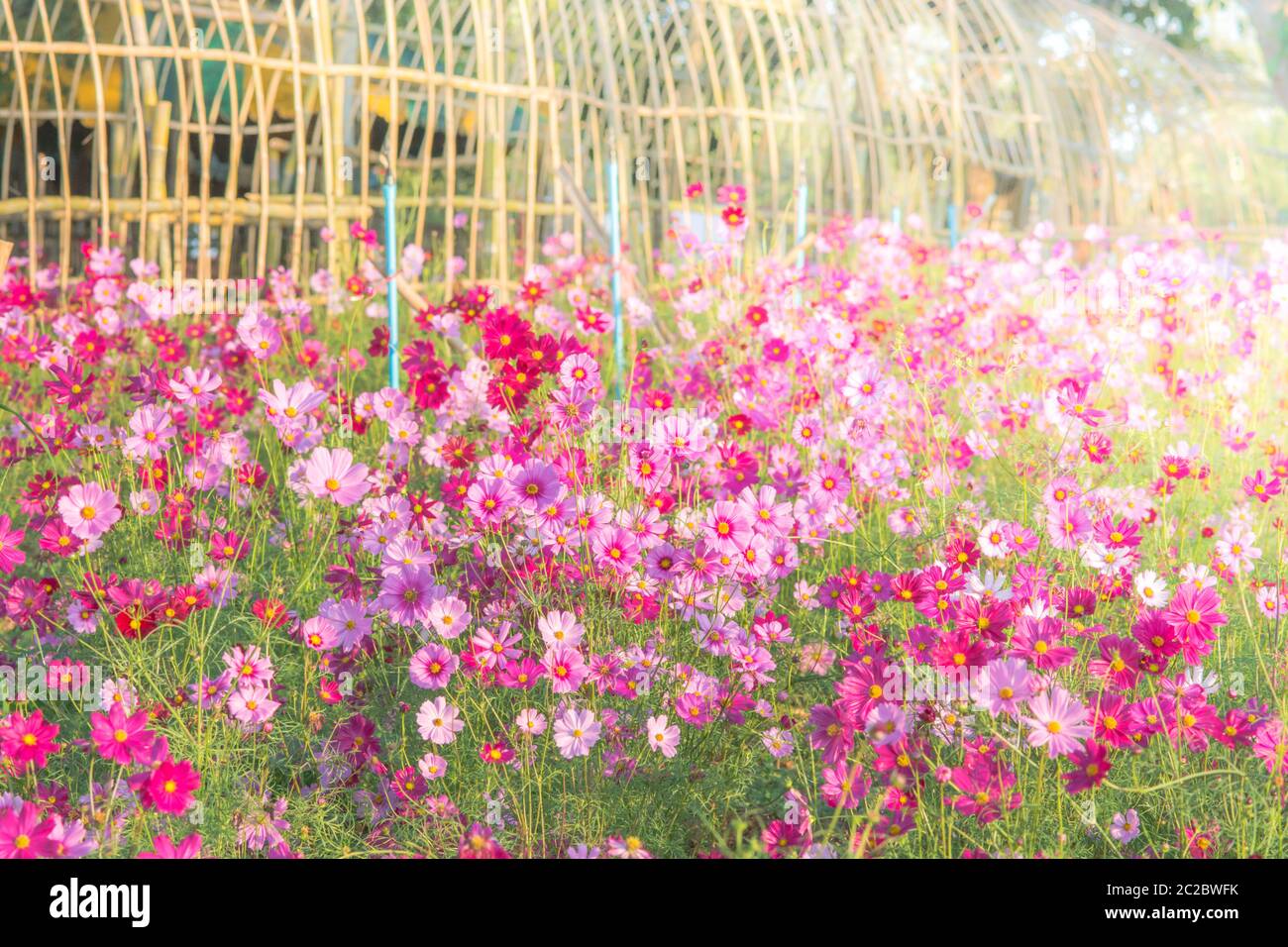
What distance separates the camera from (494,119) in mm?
5016

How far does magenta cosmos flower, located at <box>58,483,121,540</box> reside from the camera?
1.80 metres

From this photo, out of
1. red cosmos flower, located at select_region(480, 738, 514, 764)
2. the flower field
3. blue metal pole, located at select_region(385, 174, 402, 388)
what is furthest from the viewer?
blue metal pole, located at select_region(385, 174, 402, 388)

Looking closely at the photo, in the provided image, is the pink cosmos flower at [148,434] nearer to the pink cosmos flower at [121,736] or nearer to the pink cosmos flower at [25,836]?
the pink cosmos flower at [121,736]

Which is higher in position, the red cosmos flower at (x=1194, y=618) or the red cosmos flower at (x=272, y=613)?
the red cosmos flower at (x=1194, y=618)

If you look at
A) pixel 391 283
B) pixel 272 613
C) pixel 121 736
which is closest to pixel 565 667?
pixel 272 613

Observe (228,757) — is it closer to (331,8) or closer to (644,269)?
(644,269)

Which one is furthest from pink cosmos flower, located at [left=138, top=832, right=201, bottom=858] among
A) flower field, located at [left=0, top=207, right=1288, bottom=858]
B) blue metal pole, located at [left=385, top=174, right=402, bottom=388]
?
blue metal pole, located at [left=385, top=174, right=402, bottom=388]

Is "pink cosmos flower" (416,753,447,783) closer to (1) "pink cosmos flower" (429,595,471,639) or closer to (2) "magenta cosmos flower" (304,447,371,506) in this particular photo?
(1) "pink cosmos flower" (429,595,471,639)

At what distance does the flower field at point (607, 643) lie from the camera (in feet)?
5.16

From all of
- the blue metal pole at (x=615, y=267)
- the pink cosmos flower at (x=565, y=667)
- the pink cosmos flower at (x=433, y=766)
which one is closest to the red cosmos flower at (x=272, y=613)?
the pink cosmos flower at (x=433, y=766)

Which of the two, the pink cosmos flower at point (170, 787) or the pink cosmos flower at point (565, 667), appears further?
the pink cosmos flower at point (565, 667)

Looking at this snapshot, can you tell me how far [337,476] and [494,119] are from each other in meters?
3.45

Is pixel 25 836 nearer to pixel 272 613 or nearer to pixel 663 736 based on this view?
pixel 272 613

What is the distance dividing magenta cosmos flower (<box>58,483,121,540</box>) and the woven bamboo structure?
2504mm
